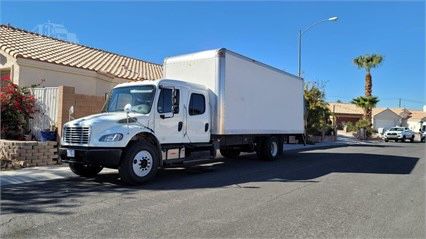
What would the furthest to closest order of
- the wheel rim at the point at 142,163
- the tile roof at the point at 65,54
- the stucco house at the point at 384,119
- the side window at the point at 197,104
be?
1. the stucco house at the point at 384,119
2. the tile roof at the point at 65,54
3. the side window at the point at 197,104
4. the wheel rim at the point at 142,163

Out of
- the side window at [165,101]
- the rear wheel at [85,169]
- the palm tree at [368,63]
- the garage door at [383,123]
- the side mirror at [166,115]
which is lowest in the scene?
the rear wheel at [85,169]

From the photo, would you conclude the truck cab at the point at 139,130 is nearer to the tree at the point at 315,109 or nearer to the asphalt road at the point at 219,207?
the asphalt road at the point at 219,207

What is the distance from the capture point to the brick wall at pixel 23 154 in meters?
12.5

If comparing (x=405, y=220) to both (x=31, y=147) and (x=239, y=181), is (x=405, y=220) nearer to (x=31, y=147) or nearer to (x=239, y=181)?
(x=239, y=181)

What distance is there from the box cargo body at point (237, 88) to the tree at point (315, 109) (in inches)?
596

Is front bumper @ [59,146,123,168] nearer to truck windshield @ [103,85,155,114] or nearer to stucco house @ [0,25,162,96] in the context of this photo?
truck windshield @ [103,85,155,114]

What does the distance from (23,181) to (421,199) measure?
8.66 meters

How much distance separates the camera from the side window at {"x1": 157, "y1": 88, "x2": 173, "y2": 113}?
1137cm

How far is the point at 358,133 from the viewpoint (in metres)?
44.0

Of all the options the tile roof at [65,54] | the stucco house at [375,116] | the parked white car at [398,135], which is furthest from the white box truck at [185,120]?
the stucco house at [375,116]

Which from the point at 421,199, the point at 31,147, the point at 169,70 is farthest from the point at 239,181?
the point at 31,147

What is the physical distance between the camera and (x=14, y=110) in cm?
1468

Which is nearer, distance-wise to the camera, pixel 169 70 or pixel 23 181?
pixel 23 181

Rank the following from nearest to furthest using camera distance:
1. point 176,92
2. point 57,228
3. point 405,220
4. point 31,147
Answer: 1. point 57,228
2. point 405,220
3. point 176,92
4. point 31,147
